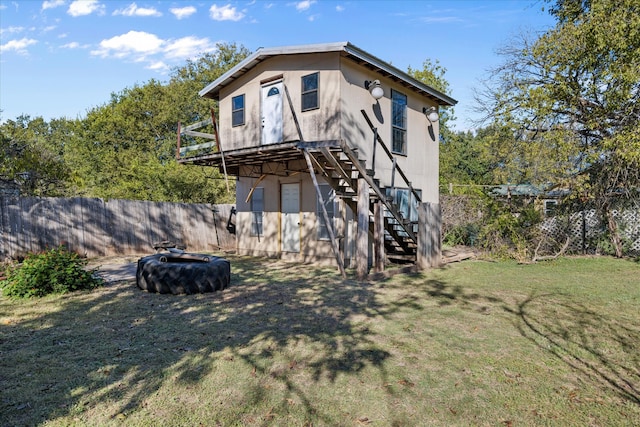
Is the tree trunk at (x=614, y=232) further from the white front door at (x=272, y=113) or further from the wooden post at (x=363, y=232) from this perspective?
the white front door at (x=272, y=113)

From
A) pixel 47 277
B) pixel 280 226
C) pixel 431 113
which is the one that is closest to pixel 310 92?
pixel 280 226

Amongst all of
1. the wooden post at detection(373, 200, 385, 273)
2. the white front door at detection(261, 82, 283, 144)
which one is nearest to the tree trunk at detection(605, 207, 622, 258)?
the wooden post at detection(373, 200, 385, 273)

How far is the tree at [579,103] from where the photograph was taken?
9.02 metres

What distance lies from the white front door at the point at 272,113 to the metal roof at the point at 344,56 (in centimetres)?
85

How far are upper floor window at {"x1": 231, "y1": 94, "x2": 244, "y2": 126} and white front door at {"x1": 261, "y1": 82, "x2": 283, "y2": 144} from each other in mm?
1012

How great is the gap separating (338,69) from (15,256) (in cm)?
1007

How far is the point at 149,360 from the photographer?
148 inches

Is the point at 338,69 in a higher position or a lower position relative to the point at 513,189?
higher

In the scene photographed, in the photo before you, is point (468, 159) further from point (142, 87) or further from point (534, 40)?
point (142, 87)

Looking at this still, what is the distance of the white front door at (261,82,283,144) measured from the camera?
413 inches

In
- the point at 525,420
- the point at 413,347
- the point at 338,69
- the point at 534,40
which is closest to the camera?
the point at 525,420

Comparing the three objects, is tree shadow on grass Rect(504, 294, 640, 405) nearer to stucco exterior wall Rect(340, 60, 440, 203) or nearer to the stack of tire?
the stack of tire

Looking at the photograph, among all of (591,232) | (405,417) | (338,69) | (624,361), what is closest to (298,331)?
(405,417)

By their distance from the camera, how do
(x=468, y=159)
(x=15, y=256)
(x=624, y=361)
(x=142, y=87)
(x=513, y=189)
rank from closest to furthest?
(x=624, y=361) < (x=15, y=256) < (x=513, y=189) < (x=142, y=87) < (x=468, y=159)
